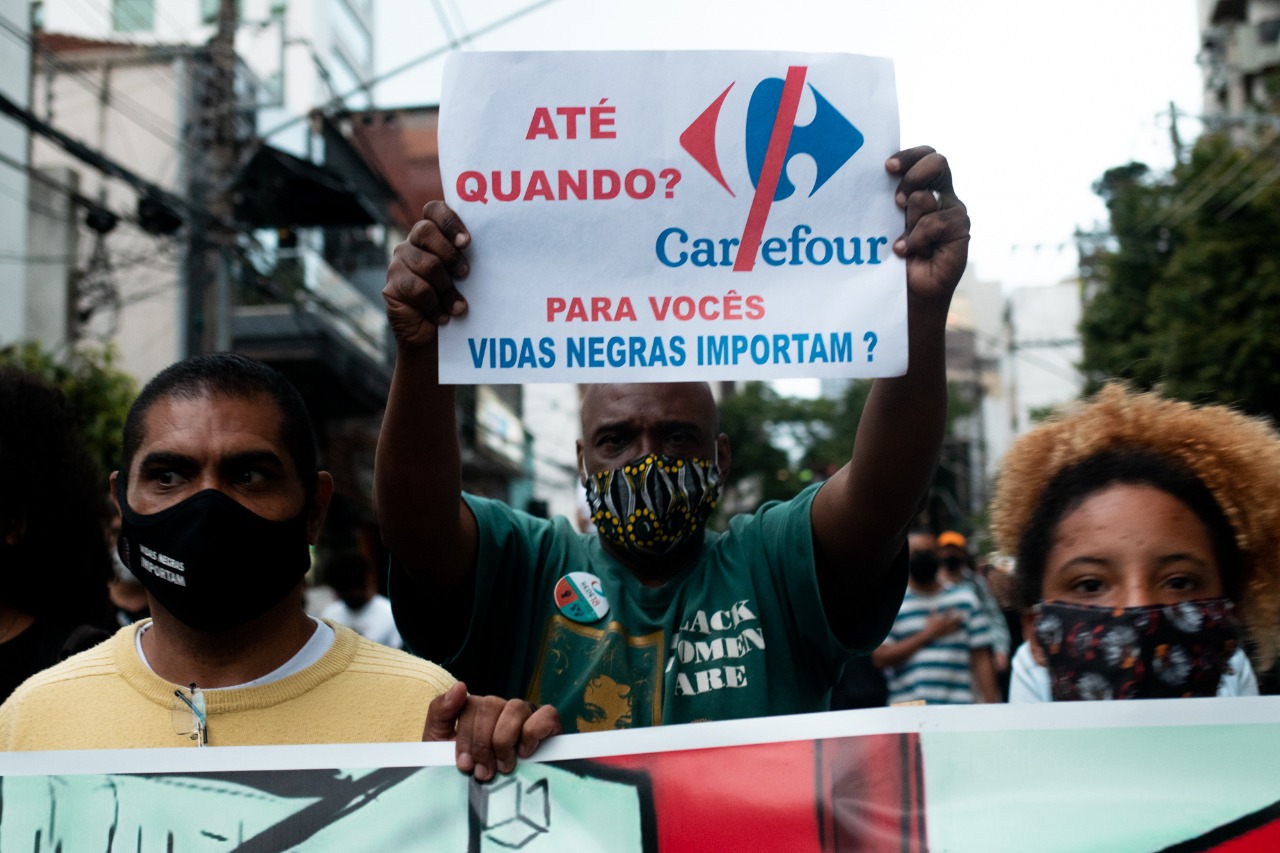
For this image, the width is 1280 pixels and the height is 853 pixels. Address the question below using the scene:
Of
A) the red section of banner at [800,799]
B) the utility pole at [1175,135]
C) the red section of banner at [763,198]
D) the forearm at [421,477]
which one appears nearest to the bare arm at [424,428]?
the forearm at [421,477]

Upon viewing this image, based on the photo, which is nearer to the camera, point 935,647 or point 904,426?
point 904,426

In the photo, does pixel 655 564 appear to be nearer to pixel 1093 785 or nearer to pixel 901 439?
pixel 901 439

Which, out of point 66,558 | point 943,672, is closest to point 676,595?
point 66,558

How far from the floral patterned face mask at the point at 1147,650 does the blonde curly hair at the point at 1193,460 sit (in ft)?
0.80

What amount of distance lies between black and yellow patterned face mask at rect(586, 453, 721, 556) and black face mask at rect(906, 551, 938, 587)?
407cm

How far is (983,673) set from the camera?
6402mm

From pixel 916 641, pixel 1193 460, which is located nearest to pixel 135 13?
pixel 916 641

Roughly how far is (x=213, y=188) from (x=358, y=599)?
524 centimetres

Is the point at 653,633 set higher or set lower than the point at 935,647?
higher

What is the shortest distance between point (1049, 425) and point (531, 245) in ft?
3.72

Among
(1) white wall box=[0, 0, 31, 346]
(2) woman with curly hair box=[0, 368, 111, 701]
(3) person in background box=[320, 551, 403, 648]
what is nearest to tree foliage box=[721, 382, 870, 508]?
(1) white wall box=[0, 0, 31, 346]

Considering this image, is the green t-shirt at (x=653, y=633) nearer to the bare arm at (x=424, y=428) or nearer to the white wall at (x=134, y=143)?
the bare arm at (x=424, y=428)

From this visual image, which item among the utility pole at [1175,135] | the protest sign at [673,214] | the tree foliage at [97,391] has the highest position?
the utility pole at [1175,135]

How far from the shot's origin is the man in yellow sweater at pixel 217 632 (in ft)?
6.10
